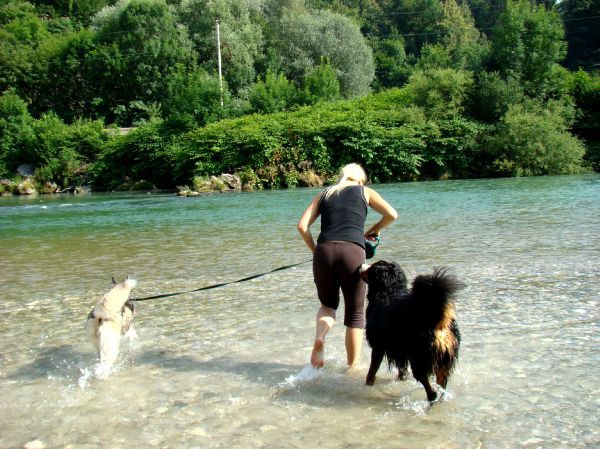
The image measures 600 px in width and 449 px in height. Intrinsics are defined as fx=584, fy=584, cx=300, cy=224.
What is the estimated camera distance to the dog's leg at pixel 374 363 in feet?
15.7

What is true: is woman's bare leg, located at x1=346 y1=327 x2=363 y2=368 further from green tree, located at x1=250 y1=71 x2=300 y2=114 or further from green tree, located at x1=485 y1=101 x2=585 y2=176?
green tree, located at x1=250 y1=71 x2=300 y2=114

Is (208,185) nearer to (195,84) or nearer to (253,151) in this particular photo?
(253,151)

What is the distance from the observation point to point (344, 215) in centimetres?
522

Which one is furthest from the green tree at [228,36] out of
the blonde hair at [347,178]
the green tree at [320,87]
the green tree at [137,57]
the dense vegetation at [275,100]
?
the blonde hair at [347,178]

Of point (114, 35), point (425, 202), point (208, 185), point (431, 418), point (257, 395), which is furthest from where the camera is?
point (114, 35)

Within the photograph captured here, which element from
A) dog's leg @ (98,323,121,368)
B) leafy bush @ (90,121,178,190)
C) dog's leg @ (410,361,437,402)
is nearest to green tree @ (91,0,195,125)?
leafy bush @ (90,121,178,190)

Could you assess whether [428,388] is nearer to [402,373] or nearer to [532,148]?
[402,373]

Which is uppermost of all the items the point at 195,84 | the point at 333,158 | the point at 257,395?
the point at 195,84

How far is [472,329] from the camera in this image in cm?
641

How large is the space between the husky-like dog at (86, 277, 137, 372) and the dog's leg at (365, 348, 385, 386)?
2383 mm

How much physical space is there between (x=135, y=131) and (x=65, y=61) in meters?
21.6

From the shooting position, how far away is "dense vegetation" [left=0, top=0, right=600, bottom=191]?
42.6m

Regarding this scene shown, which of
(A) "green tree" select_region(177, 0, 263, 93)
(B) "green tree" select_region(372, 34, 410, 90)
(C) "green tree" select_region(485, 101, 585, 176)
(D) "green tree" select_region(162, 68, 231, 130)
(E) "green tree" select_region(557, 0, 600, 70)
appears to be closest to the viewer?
(C) "green tree" select_region(485, 101, 585, 176)

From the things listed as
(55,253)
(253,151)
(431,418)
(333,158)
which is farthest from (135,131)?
(431,418)
